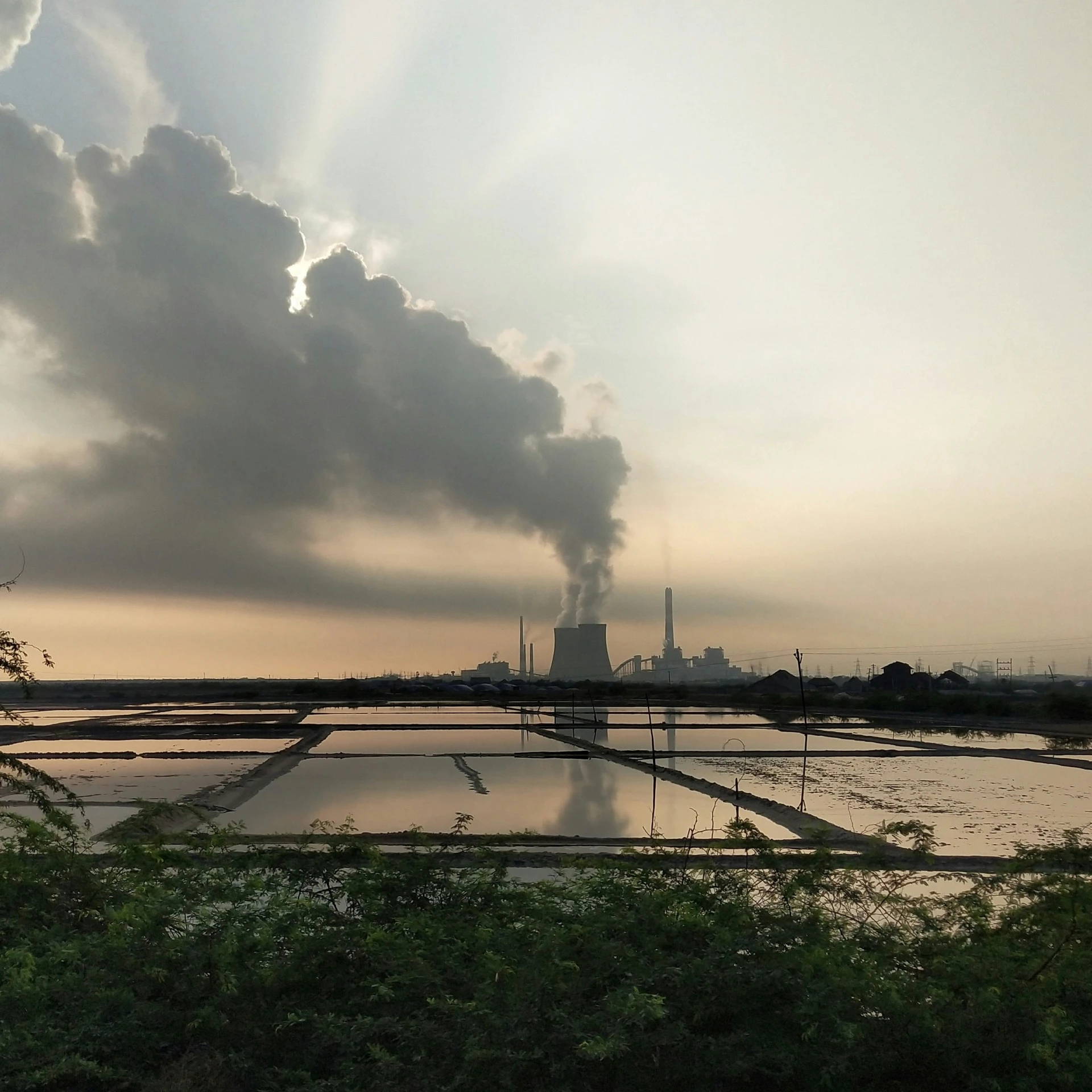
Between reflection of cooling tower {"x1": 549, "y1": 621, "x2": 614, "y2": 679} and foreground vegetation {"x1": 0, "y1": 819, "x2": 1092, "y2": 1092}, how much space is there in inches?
4506

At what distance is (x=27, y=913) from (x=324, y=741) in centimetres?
2963

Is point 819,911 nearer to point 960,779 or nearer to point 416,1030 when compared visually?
point 416,1030

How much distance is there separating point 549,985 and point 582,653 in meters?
116

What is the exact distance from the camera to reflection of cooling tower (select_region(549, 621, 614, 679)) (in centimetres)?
12025

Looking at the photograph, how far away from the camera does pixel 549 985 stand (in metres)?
4.73

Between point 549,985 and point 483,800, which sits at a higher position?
point 549,985

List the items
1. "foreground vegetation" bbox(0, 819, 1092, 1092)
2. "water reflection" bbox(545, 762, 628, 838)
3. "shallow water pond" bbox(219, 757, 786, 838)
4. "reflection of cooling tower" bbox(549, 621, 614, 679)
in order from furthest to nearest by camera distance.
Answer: "reflection of cooling tower" bbox(549, 621, 614, 679)
"shallow water pond" bbox(219, 757, 786, 838)
"water reflection" bbox(545, 762, 628, 838)
"foreground vegetation" bbox(0, 819, 1092, 1092)

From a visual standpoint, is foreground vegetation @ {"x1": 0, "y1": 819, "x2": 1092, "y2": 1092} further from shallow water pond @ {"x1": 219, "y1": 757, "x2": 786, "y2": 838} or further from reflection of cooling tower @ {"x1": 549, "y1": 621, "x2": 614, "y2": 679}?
reflection of cooling tower @ {"x1": 549, "y1": 621, "x2": 614, "y2": 679}

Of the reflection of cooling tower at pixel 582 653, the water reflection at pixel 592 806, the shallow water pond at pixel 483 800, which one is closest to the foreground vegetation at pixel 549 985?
the shallow water pond at pixel 483 800

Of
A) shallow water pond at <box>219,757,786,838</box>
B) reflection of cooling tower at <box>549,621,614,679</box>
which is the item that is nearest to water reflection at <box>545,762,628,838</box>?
shallow water pond at <box>219,757,786,838</box>

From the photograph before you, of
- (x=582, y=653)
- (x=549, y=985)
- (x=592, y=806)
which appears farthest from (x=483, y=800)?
(x=582, y=653)

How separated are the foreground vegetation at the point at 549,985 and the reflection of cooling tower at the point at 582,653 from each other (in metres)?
114

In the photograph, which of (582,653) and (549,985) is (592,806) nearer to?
(549,985)

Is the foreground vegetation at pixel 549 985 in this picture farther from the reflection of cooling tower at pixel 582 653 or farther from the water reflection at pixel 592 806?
the reflection of cooling tower at pixel 582 653
